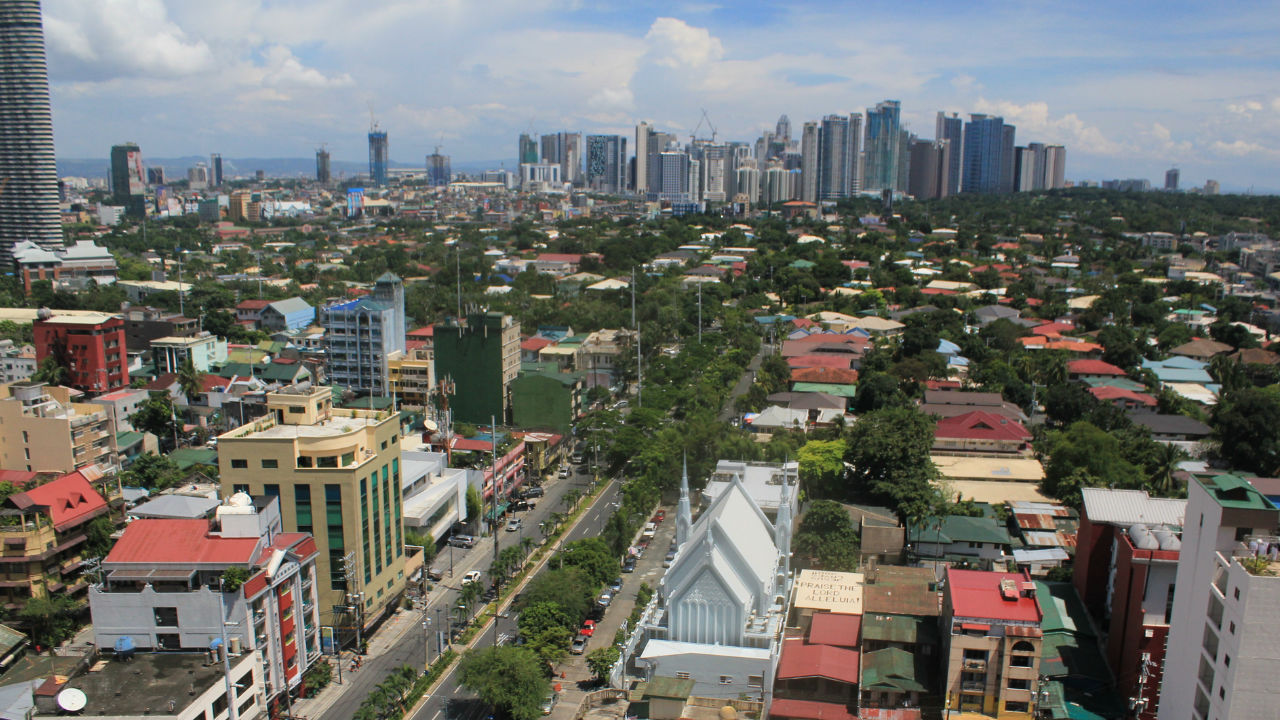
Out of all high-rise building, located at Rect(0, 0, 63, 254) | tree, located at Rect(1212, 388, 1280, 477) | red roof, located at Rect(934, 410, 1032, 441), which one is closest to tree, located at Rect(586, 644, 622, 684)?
red roof, located at Rect(934, 410, 1032, 441)

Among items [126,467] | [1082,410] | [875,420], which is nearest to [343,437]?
[126,467]

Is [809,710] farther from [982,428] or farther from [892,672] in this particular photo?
[982,428]

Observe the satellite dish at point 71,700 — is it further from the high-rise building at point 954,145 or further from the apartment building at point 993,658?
the high-rise building at point 954,145

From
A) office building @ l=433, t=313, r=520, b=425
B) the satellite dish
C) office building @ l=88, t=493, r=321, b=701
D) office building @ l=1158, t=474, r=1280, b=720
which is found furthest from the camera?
office building @ l=433, t=313, r=520, b=425

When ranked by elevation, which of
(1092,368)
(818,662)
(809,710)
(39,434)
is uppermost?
(39,434)

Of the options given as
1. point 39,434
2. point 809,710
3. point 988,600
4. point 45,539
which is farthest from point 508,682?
point 39,434

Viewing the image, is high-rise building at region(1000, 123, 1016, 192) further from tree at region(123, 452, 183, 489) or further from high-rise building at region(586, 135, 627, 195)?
tree at region(123, 452, 183, 489)

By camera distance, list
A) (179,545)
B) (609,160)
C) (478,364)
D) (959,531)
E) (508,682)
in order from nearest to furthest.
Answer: (179,545) < (508,682) < (959,531) < (478,364) < (609,160)
